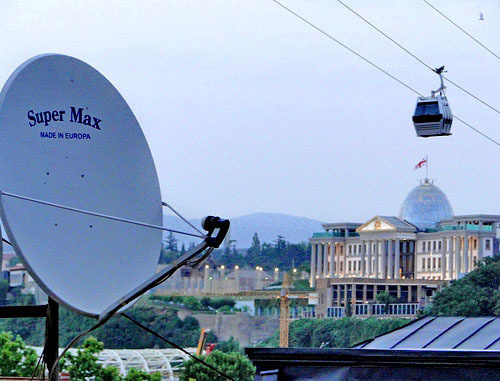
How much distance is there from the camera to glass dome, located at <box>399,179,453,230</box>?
11850cm

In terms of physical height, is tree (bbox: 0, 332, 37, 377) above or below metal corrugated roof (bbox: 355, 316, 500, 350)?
below

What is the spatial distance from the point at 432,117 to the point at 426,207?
91329 mm

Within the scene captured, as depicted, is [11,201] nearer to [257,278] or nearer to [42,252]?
[42,252]

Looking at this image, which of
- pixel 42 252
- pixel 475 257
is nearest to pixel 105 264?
pixel 42 252

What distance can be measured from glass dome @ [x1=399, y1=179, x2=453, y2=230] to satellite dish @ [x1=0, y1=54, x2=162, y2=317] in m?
112

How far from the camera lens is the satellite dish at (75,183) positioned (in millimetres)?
6102

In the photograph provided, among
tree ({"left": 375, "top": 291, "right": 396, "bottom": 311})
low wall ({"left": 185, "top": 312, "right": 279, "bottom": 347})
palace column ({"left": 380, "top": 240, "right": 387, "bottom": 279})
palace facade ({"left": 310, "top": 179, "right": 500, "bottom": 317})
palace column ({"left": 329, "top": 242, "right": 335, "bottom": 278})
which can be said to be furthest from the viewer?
palace column ({"left": 329, "top": 242, "right": 335, "bottom": 278})

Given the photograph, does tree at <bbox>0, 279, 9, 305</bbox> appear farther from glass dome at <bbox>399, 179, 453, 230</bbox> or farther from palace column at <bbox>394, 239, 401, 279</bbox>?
glass dome at <bbox>399, 179, 453, 230</bbox>

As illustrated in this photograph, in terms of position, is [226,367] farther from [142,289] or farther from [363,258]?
[363,258]

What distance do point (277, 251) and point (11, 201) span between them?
127134 mm

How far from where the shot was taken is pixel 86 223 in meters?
6.75

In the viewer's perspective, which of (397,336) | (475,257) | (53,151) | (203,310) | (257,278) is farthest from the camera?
(257,278)

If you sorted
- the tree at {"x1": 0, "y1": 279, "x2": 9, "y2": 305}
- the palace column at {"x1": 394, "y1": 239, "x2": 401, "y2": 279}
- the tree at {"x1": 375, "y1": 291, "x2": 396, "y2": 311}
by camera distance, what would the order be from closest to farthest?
the tree at {"x1": 0, "y1": 279, "x2": 9, "y2": 305} → the tree at {"x1": 375, "y1": 291, "x2": 396, "y2": 311} → the palace column at {"x1": 394, "y1": 239, "x2": 401, "y2": 279}

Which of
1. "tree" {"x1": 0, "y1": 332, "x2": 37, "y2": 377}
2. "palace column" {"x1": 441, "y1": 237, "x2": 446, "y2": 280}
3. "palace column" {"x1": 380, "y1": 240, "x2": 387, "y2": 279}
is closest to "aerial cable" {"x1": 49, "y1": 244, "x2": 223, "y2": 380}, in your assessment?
"tree" {"x1": 0, "y1": 332, "x2": 37, "y2": 377}
